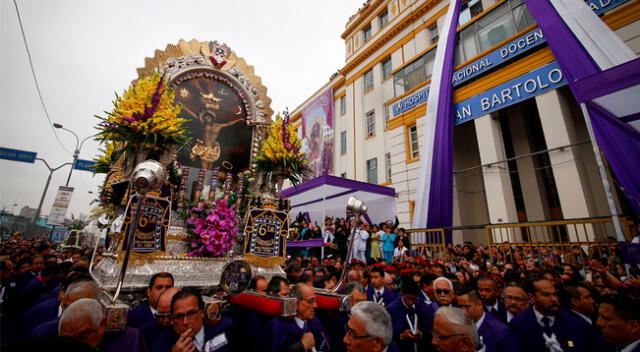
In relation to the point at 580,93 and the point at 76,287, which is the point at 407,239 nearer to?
the point at 580,93

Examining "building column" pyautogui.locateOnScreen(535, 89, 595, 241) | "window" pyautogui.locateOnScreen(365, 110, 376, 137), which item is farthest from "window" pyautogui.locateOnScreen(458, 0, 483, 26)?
"window" pyautogui.locateOnScreen(365, 110, 376, 137)

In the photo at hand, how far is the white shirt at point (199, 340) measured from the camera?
2.62 meters

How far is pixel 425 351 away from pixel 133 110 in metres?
5.93

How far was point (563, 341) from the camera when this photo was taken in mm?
3174

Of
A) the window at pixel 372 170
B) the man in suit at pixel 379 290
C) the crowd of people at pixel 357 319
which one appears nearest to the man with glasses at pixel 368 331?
the crowd of people at pixel 357 319

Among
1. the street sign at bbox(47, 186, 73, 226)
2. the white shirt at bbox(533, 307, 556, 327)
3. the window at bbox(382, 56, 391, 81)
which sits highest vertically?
the window at bbox(382, 56, 391, 81)

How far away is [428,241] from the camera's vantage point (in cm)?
930

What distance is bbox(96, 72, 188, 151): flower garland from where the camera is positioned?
4719 millimetres

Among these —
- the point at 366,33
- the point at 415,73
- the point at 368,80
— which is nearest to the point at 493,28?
the point at 415,73

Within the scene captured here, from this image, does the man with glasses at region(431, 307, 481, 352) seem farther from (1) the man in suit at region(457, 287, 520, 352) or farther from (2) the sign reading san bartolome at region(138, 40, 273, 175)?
(2) the sign reading san bartolome at region(138, 40, 273, 175)

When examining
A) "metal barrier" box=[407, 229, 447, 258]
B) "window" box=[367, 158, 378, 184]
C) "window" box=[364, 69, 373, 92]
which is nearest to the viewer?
"metal barrier" box=[407, 229, 447, 258]

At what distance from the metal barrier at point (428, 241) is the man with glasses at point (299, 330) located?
6.09 meters

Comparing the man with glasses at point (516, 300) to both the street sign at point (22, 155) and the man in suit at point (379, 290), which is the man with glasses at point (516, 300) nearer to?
the man in suit at point (379, 290)

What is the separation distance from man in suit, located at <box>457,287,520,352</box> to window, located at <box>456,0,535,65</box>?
38.7ft
